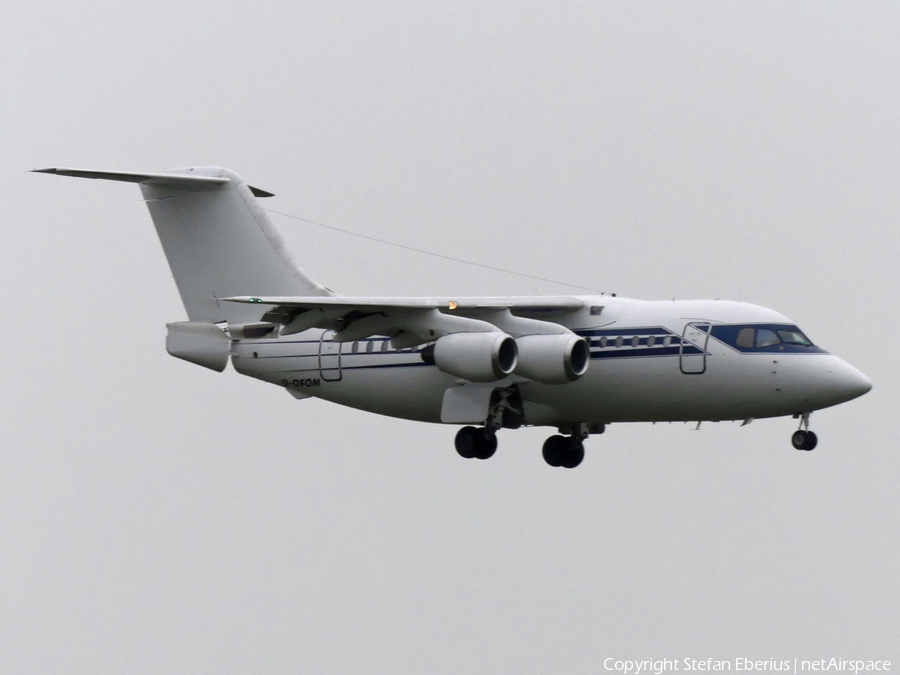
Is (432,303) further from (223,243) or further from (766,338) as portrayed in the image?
(766,338)

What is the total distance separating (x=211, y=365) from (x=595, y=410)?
5137 mm

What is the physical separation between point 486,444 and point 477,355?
1785mm

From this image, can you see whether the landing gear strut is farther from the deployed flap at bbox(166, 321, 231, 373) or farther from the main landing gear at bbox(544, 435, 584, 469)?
the deployed flap at bbox(166, 321, 231, 373)

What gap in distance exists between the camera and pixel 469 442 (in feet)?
65.7

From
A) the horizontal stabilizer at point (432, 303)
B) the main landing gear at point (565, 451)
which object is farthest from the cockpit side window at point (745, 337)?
the main landing gear at point (565, 451)

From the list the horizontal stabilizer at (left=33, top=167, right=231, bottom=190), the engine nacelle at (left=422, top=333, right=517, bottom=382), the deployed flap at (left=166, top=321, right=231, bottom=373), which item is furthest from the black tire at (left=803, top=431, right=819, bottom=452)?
the horizontal stabilizer at (left=33, top=167, right=231, bottom=190)

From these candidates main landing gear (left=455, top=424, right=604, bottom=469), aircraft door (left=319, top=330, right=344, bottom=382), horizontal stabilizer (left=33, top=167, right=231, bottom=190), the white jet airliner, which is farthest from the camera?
aircraft door (left=319, top=330, right=344, bottom=382)

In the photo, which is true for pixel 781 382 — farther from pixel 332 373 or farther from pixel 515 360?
pixel 332 373

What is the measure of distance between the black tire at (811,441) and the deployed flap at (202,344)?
7.56 meters

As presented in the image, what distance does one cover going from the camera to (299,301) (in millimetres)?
18578

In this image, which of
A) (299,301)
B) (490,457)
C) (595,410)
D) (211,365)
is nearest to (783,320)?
(595,410)

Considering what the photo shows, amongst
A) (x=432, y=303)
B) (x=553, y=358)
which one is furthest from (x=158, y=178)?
(x=553, y=358)

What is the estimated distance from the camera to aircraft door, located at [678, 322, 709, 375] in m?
19.0

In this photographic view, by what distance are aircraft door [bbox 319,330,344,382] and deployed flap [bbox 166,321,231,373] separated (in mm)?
1242
